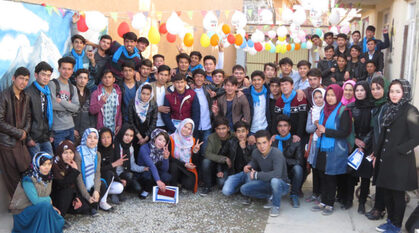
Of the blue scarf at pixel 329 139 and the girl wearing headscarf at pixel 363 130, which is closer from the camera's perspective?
the girl wearing headscarf at pixel 363 130

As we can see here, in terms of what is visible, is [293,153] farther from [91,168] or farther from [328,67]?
[328,67]

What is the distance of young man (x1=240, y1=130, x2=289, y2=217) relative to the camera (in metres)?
4.62

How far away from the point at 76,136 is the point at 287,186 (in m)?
2.65

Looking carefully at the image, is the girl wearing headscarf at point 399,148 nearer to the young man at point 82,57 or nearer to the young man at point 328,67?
the young man at point 328,67

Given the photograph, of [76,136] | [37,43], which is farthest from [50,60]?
[76,136]

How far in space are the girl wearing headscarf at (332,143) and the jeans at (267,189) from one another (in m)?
0.48

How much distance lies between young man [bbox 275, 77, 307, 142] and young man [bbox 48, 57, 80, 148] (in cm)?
260

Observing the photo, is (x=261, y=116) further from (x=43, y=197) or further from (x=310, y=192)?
(x=43, y=197)

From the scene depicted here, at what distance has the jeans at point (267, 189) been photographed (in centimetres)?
461

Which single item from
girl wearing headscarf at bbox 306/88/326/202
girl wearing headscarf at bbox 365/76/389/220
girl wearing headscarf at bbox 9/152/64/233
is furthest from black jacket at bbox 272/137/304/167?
girl wearing headscarf at bbox 9/152/64/233

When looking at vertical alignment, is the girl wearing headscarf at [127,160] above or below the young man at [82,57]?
below

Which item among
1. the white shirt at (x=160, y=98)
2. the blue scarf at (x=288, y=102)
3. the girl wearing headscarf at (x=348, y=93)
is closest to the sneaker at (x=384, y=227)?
the girl wearing headscarf at (x=348, y=93)

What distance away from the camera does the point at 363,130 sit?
4488mm

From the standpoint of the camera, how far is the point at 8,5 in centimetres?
441
